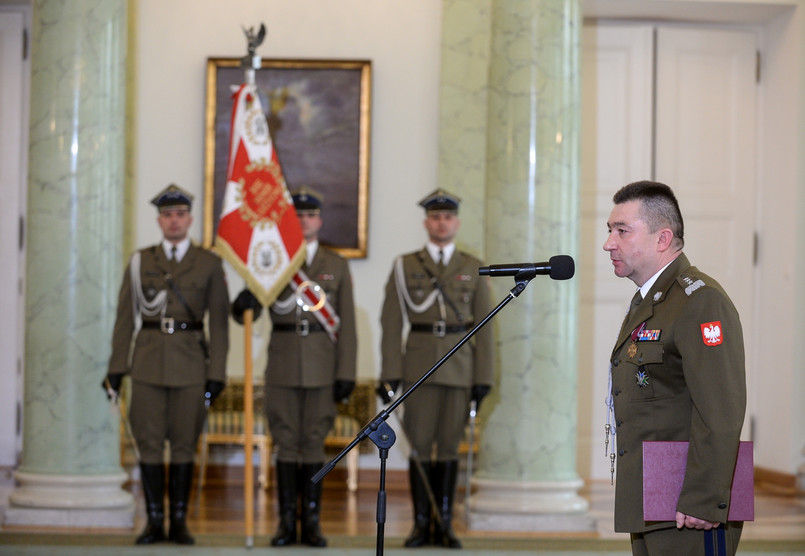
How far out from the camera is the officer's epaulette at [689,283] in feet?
8.00

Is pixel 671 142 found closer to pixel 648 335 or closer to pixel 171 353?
pixel 171 353

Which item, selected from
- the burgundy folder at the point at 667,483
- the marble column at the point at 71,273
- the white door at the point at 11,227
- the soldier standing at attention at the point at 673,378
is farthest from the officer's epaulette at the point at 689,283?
the white door at the point at 11,227

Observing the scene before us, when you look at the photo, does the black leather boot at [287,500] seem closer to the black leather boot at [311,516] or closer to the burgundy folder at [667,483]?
the black leather boot at [311,516]

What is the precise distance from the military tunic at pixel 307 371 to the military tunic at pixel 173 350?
0.93ft

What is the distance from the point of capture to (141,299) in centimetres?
515

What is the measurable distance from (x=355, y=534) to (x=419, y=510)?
1.38ft

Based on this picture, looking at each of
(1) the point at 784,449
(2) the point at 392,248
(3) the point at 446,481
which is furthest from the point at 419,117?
(1) the point at 784,449

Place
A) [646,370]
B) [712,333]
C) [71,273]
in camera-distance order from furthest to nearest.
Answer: [71,273] < [646,370] < [712,333]

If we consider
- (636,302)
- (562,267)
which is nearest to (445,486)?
(636,302)

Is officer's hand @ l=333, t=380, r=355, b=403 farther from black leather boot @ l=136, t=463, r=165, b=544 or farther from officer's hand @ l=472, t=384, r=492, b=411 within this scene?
black leather boot @ l=136, t=463, r=165, b=544

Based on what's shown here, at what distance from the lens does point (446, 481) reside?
5.13 metres

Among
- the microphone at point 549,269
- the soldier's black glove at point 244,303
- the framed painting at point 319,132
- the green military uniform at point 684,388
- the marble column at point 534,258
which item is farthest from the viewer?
the framed painting at point 319,132

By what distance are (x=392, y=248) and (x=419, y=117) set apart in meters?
0.91

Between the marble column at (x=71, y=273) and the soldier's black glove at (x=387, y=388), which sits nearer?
the soldier's black glove at (x=387, y=388)
